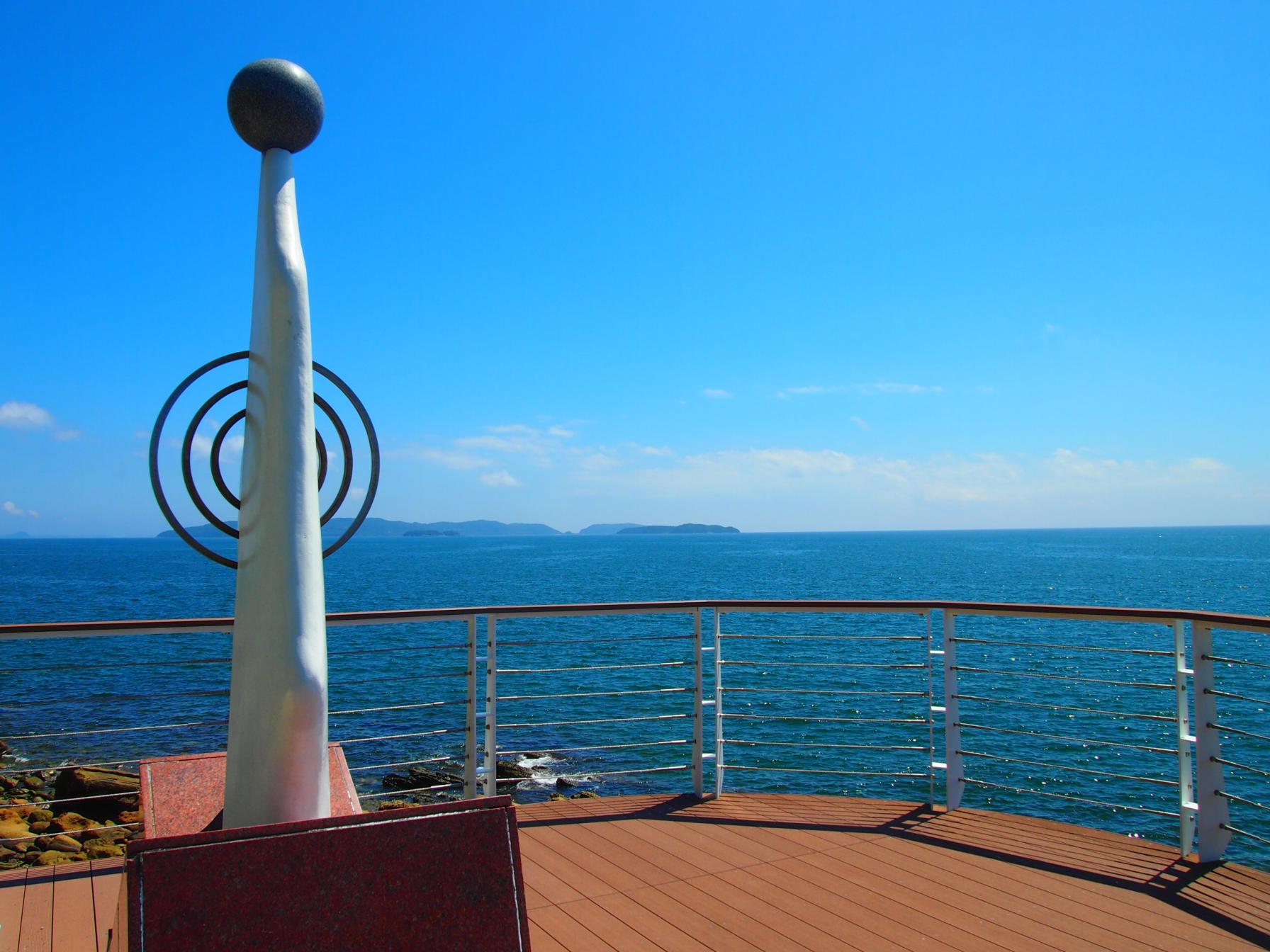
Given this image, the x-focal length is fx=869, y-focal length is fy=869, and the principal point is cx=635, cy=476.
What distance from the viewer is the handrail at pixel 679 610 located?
324 cm

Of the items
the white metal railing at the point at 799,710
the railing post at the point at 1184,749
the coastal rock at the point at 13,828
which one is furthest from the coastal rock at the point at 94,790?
the railing post at the point at 1184,749

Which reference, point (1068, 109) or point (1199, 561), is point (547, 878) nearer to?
point (1068, 109)

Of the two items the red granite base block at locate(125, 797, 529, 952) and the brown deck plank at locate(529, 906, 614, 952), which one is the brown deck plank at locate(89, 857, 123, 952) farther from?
the brown deck plank at locate(529, 906, 614, 952)

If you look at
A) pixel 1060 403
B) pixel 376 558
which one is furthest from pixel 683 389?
pixel 376 558

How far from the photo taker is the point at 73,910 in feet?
9.81

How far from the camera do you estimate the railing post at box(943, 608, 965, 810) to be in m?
3.99

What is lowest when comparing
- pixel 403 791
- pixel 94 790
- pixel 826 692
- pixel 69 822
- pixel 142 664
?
pixel 94 790

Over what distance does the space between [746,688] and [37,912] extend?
9.68 feet

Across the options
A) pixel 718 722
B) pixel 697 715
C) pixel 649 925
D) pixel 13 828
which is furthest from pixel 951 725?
pixel 13 828

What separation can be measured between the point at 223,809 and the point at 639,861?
67.5 inches

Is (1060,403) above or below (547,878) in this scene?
above

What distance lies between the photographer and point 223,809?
226 centimetres

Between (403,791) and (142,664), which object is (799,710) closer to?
(403,791)

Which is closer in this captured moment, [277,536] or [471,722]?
[277,536]
